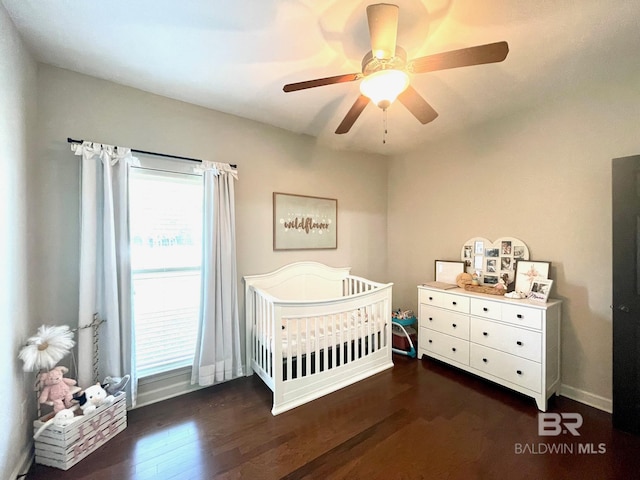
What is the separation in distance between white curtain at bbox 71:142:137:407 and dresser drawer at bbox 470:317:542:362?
2950mm

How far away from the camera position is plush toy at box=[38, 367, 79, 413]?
1.61 metres

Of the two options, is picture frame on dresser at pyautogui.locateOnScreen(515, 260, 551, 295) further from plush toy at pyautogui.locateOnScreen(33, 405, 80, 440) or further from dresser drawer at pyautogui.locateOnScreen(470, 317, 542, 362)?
plush toy at pyautogui.locateOnScreen(33, 405, 80, 440)

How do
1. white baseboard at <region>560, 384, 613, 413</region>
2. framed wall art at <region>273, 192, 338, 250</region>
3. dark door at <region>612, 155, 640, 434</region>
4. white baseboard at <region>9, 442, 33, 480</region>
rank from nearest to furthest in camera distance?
1. white baseboard at <region>9, 442, 33, 480</region>
2. dark door at <region>612, 155, 640, 434</region>
3. white baseboard at <region>560, 384, 613, 413</region>
4. framed wall art at <region>273, 192, 338, 250</region>

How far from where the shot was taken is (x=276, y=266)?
282 centimetres

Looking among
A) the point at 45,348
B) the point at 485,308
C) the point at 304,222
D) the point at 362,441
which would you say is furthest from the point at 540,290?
the point at 45,348

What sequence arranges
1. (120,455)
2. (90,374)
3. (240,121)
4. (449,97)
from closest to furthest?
1. (120,455)
2. (90,374)
3. (449,97)
4. (240,121)

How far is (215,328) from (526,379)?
264cm

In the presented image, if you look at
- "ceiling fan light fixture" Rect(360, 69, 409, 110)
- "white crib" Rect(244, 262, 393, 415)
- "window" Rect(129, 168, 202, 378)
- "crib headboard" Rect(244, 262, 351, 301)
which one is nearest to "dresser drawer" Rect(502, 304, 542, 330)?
"white crib" Rect(244, 262, 393, 415)

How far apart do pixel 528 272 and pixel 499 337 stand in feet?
2.18

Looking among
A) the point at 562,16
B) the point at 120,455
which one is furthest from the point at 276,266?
the point at 562,16

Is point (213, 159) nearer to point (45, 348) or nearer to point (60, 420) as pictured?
point (45, 348)

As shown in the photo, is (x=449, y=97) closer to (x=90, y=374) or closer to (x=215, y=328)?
(x=215, y=328)

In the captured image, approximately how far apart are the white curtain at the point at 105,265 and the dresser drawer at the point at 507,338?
295 cm

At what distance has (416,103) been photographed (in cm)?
158
